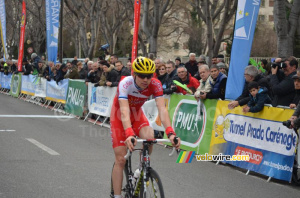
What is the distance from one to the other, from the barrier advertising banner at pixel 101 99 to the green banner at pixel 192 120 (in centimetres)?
376

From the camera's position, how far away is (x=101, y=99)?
55.3ft

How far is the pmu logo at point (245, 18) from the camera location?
37.8 feet

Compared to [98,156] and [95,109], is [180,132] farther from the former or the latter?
[95,109]

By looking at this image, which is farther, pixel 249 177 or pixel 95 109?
pixel 95 109

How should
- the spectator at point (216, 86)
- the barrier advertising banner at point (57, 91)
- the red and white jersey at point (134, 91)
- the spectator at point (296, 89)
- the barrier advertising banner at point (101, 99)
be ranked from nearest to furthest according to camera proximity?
the red and white jersey at point (134, 91) → the spectator at point (296, 89) → the spectator at point (216, 86) → the barrier advertising banner at point (101, 99) → the barrier advertising banner at point (57, 91)

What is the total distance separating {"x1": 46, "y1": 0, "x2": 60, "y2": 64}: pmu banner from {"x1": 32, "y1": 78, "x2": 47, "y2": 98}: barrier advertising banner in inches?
→ 74.9

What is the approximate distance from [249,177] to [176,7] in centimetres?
4592

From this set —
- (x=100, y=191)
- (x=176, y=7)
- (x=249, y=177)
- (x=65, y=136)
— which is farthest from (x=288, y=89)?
(x=176, y=7)

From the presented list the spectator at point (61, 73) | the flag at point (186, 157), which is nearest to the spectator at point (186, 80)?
the flag at point (186, 157)

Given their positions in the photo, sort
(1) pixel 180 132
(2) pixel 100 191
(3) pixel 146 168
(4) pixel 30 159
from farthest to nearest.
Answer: (1) pixel 180 132, (4) pixel 30 159, (2) pixel 100 191, (3) pixel 146 168

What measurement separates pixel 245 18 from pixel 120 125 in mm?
6115

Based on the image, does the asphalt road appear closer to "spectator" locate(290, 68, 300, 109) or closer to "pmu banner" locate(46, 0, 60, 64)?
"spectator" locate(290, 68, 300, 109)

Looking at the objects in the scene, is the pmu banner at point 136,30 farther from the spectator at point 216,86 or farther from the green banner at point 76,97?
the spectator at point 216,86

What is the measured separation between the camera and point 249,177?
923 cm
